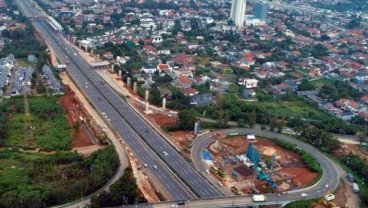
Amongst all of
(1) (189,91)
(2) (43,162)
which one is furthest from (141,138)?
(1) (189,91)

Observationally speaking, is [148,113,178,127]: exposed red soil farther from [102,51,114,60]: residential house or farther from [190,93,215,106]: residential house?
[102,51,114,60]: residential house

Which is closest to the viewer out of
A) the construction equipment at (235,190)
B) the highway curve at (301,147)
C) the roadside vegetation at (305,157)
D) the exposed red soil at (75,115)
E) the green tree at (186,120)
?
the highway curve at (301,147)

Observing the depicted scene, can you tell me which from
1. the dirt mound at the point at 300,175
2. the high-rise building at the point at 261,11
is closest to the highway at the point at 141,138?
the dirt mound at the point at 300,175

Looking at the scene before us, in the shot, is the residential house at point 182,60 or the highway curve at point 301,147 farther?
the residential house at point 182,60

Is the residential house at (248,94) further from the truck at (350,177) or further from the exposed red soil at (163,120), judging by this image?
the truck at (350,177)

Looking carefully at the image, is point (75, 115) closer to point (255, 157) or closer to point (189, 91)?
point (189, 91)

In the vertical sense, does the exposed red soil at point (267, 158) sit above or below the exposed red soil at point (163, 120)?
below
